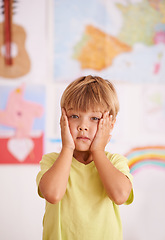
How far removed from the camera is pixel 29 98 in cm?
169

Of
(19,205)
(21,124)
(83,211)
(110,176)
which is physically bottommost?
(19,205)

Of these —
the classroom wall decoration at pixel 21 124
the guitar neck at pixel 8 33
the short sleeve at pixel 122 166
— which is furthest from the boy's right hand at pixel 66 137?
the guitar neck at pixel 8 33

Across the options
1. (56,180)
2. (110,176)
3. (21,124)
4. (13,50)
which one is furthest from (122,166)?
(13,50)

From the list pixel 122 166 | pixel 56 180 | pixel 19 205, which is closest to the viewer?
pixel 56 180

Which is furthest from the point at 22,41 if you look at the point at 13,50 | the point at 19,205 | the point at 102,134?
the point at 102,134

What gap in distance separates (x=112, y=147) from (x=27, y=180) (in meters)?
0.53

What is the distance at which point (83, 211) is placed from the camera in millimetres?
808

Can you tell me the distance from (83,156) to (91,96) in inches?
7.5

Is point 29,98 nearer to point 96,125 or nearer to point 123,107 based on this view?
point 123,107

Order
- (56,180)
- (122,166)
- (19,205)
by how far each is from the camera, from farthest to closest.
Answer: (19,205) < (122,166) < (56,180)

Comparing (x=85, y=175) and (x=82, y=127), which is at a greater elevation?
(x=82, y=127)

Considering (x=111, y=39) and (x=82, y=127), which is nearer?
(x=82, y=127)

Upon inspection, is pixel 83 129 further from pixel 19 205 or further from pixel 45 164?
pixel 19 205

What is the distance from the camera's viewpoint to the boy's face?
2.72 ft
